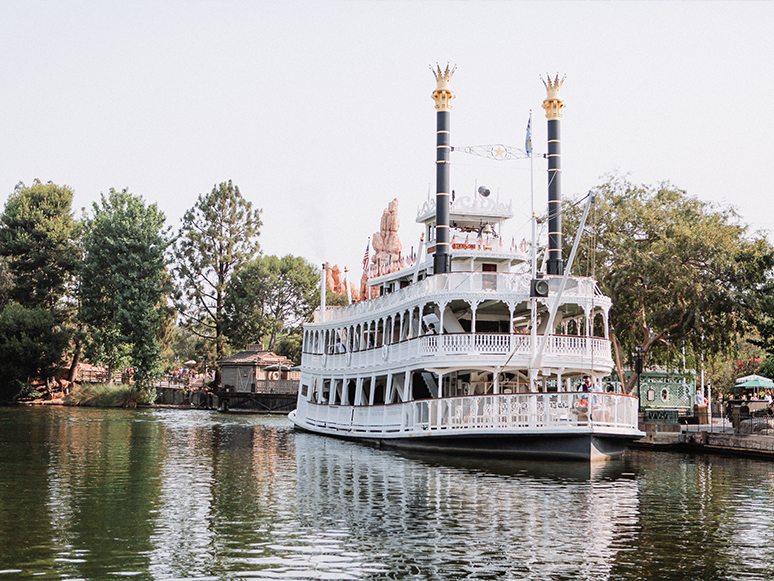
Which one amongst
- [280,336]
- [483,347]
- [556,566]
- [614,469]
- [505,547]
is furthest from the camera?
[280,336]

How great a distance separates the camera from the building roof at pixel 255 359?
222 feet

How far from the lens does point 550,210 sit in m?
36.0

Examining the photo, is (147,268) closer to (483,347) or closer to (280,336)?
(280,336)

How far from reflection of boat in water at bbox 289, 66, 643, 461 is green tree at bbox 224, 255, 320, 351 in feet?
122

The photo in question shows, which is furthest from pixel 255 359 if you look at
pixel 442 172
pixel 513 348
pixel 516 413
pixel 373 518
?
pixel 373 518

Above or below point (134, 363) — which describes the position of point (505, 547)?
below

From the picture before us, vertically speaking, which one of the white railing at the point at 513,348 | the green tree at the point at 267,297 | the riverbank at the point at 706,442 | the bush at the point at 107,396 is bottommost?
the riverbank at the point at 706,442

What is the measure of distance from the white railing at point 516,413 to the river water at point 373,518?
1.30 meters

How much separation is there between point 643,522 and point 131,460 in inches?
628

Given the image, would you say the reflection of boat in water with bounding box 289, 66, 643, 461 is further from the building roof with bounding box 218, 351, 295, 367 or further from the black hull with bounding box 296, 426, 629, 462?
the building roof with bounding box 218, 351, 295, 367

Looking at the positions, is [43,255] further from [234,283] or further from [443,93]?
[443,93]

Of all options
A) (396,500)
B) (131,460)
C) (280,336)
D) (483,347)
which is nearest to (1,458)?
(131,460)

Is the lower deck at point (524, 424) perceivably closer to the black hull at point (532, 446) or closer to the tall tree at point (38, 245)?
the black hull at point (532, 446)

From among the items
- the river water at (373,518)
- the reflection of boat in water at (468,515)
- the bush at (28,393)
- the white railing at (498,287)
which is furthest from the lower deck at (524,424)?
the bush at (28,393)
